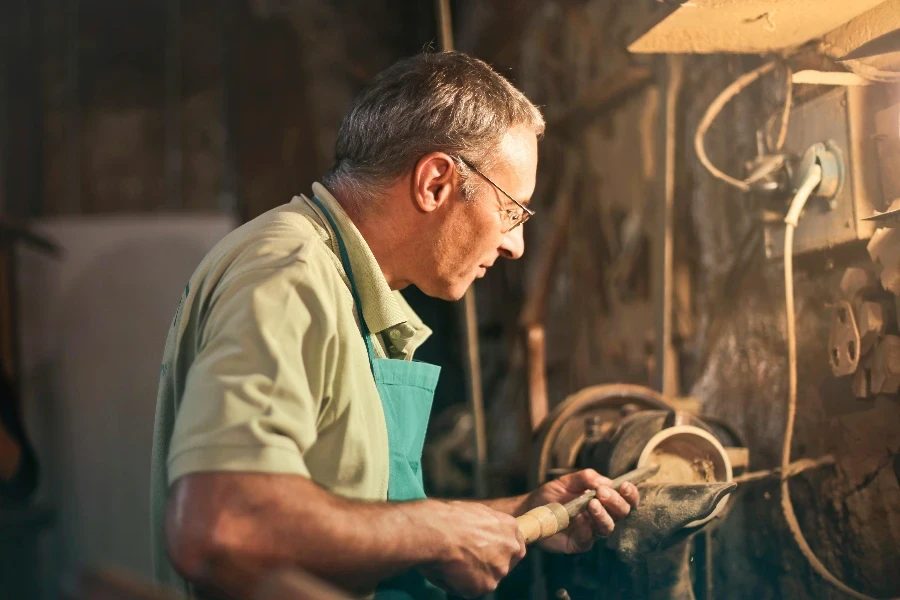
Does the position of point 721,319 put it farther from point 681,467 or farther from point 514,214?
A: point 514,214

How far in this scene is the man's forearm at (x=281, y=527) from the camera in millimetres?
994

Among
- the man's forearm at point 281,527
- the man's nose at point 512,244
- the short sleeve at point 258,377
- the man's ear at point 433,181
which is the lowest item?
the man's forearm at point 281,527

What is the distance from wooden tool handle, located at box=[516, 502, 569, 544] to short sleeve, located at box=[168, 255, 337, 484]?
1.46 ft

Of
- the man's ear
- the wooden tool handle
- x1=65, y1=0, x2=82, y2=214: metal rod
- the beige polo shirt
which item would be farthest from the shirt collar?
x1=65, y1=0, x2=82, y2=214: metal rod

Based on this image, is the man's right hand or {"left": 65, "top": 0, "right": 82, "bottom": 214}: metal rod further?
{"left": 65, "top": 0, "right": 82, "bottom": 214}: metal rod

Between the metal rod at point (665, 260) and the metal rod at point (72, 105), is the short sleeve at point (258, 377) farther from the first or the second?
the metal rod at point (72, 105)

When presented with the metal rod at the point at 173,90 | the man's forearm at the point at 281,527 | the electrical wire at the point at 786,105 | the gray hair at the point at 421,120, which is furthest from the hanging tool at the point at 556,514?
the metal rod at the point at 173,90

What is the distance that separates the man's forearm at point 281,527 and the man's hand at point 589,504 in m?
0.51

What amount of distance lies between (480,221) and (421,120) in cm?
24

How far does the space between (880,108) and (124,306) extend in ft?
12.4

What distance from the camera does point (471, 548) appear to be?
124 cm

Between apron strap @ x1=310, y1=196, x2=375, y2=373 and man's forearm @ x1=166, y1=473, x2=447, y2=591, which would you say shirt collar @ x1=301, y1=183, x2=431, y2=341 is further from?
man's forearm @ x1=166, y1=473, x2=447, y2=591

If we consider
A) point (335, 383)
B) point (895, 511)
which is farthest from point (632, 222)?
point (335, 383)

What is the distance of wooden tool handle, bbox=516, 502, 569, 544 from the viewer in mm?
1380
